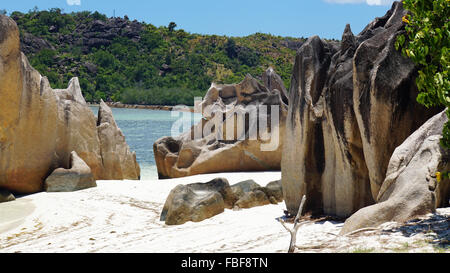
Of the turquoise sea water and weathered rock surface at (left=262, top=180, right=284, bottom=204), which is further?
the turquoise sea water

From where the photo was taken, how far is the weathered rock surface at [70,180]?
1008cm

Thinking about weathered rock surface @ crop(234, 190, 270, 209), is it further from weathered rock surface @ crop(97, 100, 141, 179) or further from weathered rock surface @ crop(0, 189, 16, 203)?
weathered rock surface @ crop(97, 100, 141, 179)

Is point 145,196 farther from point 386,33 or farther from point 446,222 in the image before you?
point 446,222

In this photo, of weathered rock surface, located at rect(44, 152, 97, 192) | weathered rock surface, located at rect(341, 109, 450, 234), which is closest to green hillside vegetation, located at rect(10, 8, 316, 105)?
weathered rock surface, located at rect(44, 152, 97, 192)

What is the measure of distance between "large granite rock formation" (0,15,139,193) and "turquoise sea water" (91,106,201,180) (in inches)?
180

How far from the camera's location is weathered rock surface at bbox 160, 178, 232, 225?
701cm

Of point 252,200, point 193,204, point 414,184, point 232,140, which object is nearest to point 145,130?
point 232,140

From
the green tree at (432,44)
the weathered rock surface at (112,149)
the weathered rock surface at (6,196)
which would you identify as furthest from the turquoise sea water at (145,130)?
the green tree at (432,44)

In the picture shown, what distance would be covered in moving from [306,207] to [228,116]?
6614 mm

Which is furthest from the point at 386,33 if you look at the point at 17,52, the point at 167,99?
the point at 167,99

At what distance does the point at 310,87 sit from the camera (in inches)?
267

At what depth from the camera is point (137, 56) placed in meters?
52.4

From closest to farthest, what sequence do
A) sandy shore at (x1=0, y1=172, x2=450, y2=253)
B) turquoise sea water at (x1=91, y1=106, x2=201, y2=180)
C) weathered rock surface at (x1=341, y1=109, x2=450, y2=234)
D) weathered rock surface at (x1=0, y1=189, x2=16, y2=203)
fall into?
sandy shore at (x1=0, y1=172, x2=450, y2=253)
weathered rock surface at (x1=341, y1=109, x2=450, y2=234)
weathered rock surface at (x1=0, y1=189, x2=16, y2=203)
turquoise sea water at (x1=91, y1=106, x2=201, y2=180)

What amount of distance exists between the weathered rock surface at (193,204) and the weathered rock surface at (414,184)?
2663mm
